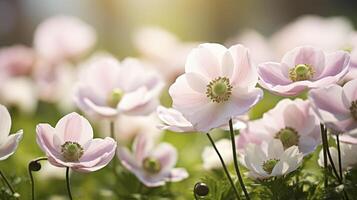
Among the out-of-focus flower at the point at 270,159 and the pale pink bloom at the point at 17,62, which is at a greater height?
the out-of-focus flower at the point at 270,159

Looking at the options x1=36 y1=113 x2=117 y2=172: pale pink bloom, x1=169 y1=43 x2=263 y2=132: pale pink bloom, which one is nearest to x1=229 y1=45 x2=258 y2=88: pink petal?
x1=169 y1=43 x2=263 y2=132: pale pink bloom

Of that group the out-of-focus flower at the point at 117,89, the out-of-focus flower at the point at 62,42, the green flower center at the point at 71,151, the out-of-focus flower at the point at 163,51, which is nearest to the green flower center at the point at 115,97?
the out-of-focus flower at the point at 117,89

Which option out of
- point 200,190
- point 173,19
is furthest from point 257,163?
point 173,19

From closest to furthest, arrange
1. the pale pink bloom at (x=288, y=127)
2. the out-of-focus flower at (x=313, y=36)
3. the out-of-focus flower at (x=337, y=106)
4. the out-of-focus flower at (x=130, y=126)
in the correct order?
1. the out-of-focus flower at (x=337, y=106)
2. the pale pink bloom at (x=288, y=127)
3. the out-of-focus flower at (x=130, y=126)
4. the out-of-focus flower at (x=313, y=36)

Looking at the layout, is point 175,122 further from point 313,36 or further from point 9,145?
point 313,36

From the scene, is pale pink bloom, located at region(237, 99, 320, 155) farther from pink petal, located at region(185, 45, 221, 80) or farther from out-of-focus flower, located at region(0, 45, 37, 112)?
out-of-focus flower, located at region(0, 45, 37, 112)

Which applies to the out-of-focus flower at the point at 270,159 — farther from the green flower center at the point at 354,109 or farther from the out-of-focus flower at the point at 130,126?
the out-of-focus flower at the point at 130,126

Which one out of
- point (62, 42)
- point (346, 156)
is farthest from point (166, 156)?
point (62, 42)
